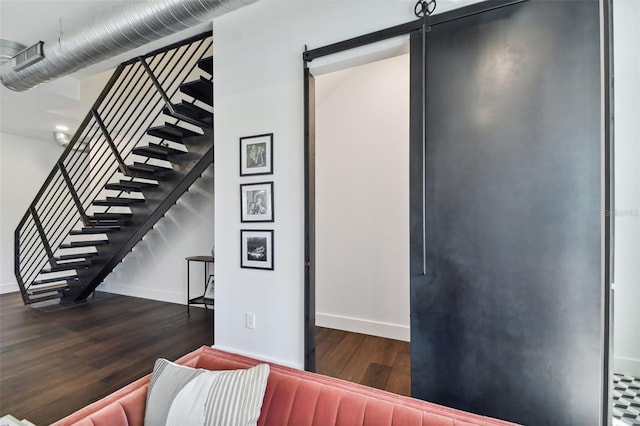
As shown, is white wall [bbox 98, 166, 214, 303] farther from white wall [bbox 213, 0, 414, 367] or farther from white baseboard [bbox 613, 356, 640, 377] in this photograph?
white baseboard [bbox 613, 356, 640, 377]

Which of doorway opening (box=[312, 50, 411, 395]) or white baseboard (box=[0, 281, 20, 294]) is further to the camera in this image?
white baseboard (box=[0, 281, 20, 294])

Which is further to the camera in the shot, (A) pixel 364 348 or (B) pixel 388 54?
(A) pixel 364 348

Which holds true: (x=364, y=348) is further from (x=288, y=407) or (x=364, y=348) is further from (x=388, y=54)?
(x=388, y=54)

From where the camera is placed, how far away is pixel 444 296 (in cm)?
167

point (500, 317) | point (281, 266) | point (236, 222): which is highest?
point (236, 222)

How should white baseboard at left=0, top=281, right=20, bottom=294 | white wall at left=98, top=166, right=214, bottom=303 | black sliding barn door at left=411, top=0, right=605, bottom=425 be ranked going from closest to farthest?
black sliding barn door at left=411, top=0, right=605, bottom=425
white wall at left=98, top=166, right=214, bottom=303
white baseboard at left=0, top=281, right=20, bottom=294

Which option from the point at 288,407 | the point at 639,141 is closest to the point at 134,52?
the point at 288,407

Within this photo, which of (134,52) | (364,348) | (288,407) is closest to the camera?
(288,407)

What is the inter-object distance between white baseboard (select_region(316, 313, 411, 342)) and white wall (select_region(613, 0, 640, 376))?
4.89 feet

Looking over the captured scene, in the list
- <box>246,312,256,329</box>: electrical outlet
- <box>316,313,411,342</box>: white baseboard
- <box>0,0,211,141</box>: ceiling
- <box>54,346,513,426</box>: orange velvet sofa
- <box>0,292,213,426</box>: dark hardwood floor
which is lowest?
<box>0,292,213,426</box>: dark hardwood floor

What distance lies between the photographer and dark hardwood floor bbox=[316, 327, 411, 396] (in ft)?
7.06

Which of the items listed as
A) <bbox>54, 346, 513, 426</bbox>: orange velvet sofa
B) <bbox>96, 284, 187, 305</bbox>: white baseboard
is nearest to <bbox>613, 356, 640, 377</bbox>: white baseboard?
<bbox>54, 346, 513, 426</bbox>: orange velvet sofa

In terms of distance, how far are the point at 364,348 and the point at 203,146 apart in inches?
100

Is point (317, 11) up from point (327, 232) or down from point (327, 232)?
up
